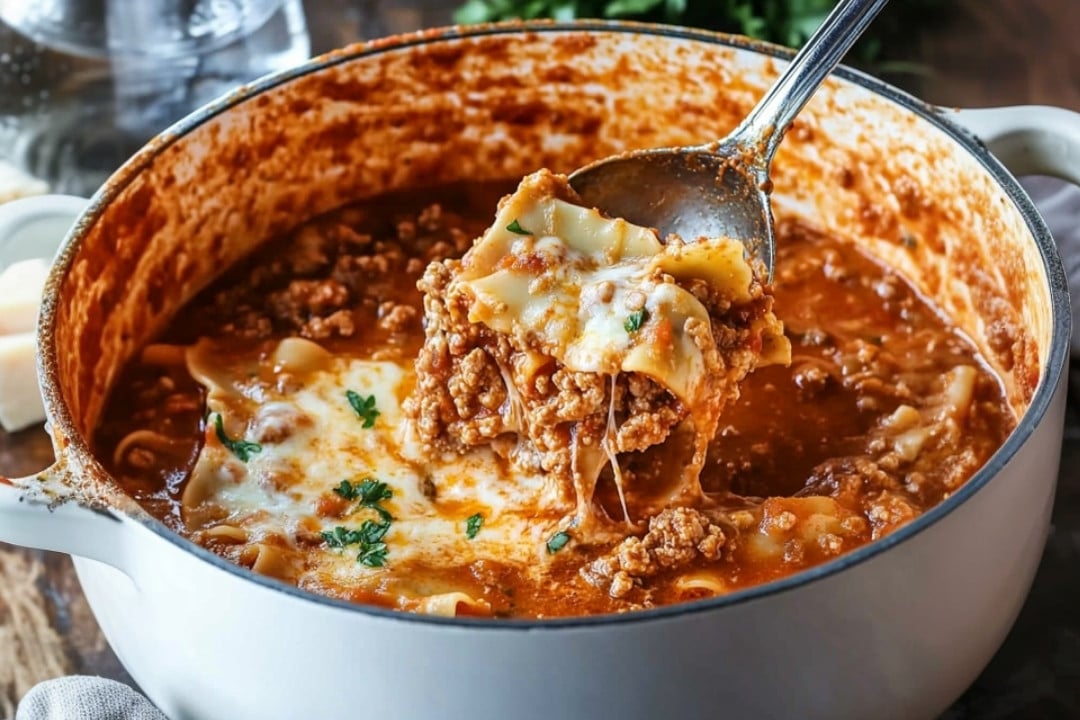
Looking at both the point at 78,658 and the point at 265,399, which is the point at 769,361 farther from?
the point at 78,658

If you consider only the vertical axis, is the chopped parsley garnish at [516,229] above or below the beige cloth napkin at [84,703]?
above

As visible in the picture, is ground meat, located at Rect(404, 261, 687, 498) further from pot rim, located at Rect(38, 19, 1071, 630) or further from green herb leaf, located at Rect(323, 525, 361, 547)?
pot rim, located at Rect(38, 19, 1071, 630)

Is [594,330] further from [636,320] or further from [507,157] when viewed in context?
[507,157]

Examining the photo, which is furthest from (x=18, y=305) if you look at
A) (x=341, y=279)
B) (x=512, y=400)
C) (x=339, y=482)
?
(x=512, y=400)

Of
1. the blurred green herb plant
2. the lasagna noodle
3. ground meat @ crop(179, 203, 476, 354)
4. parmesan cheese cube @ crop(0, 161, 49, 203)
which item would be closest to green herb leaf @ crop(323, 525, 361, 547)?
the lasagna noodle

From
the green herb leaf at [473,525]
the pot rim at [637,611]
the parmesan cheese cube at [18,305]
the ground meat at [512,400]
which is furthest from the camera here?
the parmesan cheese cube at [18,305]

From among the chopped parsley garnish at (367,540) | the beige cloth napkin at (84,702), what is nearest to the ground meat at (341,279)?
the chopped parsley garnish at (367,540)

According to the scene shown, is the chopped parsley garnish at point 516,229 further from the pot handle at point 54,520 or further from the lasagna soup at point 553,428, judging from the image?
the pot handle at point 54,520

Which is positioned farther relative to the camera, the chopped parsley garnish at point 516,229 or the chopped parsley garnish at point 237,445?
the chopped parsley garnish at point 237,445
